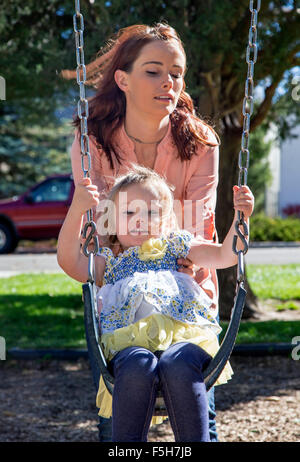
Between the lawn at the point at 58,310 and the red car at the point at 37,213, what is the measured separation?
13.9ft

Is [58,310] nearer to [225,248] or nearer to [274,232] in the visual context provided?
[225,248]

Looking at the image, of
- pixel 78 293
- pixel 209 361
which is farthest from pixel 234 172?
pixel 209 361

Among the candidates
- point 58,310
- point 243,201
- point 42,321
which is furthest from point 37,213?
point 243,201

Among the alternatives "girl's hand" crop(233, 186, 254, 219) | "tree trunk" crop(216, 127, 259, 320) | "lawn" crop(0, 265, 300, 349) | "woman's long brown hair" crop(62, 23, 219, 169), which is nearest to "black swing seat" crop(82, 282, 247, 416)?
"girl's hand" crop(233, 186, 254, 219)

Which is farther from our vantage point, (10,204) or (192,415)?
(10,204)

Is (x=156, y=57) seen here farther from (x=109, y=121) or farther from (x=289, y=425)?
(x=289, y=425)

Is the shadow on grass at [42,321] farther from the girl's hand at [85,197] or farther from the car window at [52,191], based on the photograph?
the car window at [52,191]

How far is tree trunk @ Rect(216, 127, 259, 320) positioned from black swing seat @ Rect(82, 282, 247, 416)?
4123 mm

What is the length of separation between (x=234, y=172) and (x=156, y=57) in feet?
13.1

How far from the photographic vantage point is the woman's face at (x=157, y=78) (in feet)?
7.86

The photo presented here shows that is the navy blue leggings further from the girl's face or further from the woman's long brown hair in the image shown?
the woman's long brown hair

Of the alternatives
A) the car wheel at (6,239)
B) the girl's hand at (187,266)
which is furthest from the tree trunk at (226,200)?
the car wheel at (6,239)

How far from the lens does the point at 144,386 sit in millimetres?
1918

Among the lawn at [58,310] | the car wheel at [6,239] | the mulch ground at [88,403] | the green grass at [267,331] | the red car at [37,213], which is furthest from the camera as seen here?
the car wheel at [6,239]
